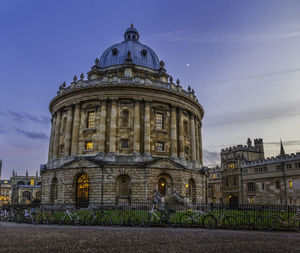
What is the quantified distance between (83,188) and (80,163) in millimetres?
3327

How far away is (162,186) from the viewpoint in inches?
1441

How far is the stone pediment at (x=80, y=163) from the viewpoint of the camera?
3451 cm

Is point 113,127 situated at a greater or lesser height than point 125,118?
lesser

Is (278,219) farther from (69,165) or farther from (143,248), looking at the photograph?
(69,165)

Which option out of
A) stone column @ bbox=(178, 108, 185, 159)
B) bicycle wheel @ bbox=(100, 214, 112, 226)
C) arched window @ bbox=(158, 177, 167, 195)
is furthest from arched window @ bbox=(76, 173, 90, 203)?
bicycle wheel @ bbox=(100, 214, 112, 226)

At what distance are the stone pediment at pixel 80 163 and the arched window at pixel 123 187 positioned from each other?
3589 mm

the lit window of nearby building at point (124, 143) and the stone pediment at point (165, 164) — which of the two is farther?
the lit window of nearby building at point (124, 143)

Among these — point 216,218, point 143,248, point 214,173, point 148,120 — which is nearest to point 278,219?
point 216,218

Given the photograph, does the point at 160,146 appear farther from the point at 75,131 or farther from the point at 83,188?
the point at 75,131

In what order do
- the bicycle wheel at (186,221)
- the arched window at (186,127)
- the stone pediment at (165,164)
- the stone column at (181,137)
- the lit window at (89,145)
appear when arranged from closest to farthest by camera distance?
the bicycle wheel at (186,221) → the stone pediment at (165,164) → the lit window at (89,145) → the stone column at (181,137) → the arched window at (186,127)

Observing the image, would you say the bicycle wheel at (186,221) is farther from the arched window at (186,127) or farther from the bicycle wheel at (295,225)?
the arched window at (186,127)

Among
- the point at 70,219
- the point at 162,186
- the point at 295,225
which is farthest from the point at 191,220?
the point at 162,186

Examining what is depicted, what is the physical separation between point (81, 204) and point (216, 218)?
22279 mm

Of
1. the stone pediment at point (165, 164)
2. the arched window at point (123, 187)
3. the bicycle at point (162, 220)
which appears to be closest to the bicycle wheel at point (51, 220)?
the bicycle at point (162, 220)
